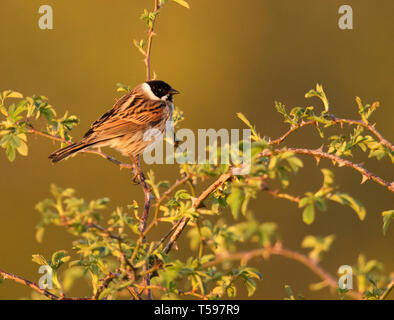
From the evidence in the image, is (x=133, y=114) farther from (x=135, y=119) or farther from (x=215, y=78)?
(x=215, y=78)

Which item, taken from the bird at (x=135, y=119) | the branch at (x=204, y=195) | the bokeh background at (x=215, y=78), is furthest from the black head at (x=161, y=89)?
the branch at (x=204, y=195)

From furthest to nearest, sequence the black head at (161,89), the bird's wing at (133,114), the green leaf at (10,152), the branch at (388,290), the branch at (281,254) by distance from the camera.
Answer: the black head at (161,89) < the bird's wing at (133,114) < the green leaf at (10,152) < the branch at (388,290) < the branch at (281,254)

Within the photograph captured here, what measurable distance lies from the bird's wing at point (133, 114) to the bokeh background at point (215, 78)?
348 cm

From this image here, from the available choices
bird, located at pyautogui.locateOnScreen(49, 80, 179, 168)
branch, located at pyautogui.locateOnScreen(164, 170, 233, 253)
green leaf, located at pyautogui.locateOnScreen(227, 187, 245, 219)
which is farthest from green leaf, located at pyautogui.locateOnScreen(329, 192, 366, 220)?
bird, located at pyautogui.locateOnScreen(49, 80, 179, 168)

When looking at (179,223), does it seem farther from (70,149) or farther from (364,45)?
(364,45)

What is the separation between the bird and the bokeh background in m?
3.47

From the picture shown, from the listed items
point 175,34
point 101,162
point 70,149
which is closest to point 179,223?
point 70,149

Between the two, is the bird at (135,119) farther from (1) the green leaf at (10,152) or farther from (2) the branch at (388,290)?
(2) the branch at (388,290)

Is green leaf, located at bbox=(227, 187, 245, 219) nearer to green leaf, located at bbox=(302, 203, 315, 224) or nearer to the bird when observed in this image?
green leaf, located at bbox=(302, 203, 315, 224)

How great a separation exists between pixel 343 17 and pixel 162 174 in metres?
4.88

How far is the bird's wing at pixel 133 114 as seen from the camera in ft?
22.0

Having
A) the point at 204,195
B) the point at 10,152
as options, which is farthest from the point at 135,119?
the point at 204,195

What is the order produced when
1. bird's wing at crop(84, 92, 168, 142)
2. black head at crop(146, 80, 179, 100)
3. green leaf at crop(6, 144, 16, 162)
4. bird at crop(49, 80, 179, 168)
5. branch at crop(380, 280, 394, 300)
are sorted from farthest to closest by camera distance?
1. black head at crop(146, 80, 179, 100)
2. bird's wing at crop(84, 92, 168, 142)
3. bird at crop(49, 80, 179, 168)
4. green leaf at crop(6, 144, 16, 162)
5. branch at crop(380, 280, 394, 300)

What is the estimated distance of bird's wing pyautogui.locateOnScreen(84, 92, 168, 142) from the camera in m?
6.70
